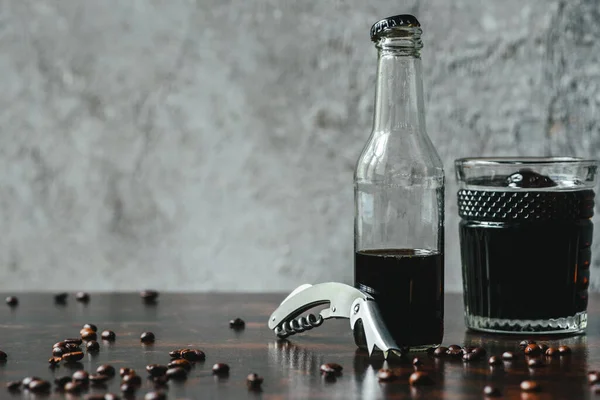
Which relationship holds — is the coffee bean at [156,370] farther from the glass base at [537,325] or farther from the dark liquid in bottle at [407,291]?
the glass base at [537,325]

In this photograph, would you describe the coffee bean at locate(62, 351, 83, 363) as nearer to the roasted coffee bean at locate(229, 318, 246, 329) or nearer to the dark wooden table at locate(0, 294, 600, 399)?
the dark wooden table at locate(0, 294, 600, 399)

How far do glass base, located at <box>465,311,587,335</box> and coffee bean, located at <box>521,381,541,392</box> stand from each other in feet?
1.02

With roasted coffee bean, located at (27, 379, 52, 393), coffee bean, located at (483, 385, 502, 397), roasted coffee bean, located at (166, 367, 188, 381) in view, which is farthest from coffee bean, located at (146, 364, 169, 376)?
coffee bean, located at (483, 385, 502, 397)

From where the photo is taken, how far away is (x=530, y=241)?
45.7 inches

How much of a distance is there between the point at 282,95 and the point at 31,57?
63 cm

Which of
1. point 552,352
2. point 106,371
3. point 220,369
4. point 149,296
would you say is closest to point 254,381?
point 220,369

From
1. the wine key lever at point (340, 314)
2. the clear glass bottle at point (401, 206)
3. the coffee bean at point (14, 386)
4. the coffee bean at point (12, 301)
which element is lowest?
the coffee bean at point (14, 386)

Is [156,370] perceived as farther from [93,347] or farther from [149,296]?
[149,296]

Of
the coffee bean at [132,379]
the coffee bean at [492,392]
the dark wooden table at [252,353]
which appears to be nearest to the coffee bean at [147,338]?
the dark wooden table at [252,353]

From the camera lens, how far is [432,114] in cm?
198

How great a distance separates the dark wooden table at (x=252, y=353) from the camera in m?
0.88

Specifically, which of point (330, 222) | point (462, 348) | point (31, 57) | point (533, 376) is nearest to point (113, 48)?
point (31, 57)

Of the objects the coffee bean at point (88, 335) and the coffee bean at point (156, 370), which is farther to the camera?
the coffee bean at point (88, 335)

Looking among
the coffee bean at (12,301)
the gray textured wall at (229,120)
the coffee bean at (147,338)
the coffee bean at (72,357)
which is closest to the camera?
the coffee bean at (72,357)
